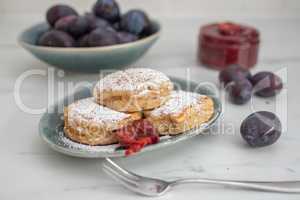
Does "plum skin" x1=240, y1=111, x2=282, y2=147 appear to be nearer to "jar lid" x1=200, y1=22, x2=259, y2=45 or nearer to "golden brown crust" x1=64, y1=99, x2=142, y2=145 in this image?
"golden brown crust" x1=64, y1=99, x2=142, y2=145

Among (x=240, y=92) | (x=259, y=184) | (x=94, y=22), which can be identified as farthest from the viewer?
(x=94, y=22)

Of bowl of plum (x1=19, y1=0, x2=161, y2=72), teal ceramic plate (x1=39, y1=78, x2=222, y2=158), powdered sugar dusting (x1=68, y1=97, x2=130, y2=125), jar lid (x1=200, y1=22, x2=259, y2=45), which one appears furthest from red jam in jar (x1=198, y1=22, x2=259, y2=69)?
powdered sugar dusting (x1=68, y1=97, x2=130, y2=125)

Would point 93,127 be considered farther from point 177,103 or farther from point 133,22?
point 133,22

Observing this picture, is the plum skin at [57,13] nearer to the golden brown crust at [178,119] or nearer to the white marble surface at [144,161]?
the white marble surface at [144,161]

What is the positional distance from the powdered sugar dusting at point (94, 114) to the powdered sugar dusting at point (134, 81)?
30mm

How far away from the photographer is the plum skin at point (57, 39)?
751 mm

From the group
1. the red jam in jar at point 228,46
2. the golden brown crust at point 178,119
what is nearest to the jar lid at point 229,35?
the red jam in jar at point 228,46

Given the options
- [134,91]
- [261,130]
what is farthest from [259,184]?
[134,91]

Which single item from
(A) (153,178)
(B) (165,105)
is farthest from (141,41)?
(A) (153,178)

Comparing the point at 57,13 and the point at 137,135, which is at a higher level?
the point at 57,13

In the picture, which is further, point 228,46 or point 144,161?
point 228,46

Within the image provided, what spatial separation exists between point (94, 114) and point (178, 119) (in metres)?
0.11

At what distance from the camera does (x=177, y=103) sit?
1.82ft

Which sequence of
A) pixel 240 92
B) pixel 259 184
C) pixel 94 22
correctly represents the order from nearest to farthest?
pixel 259 184 → pixel 240 92 → pixel 94 22
